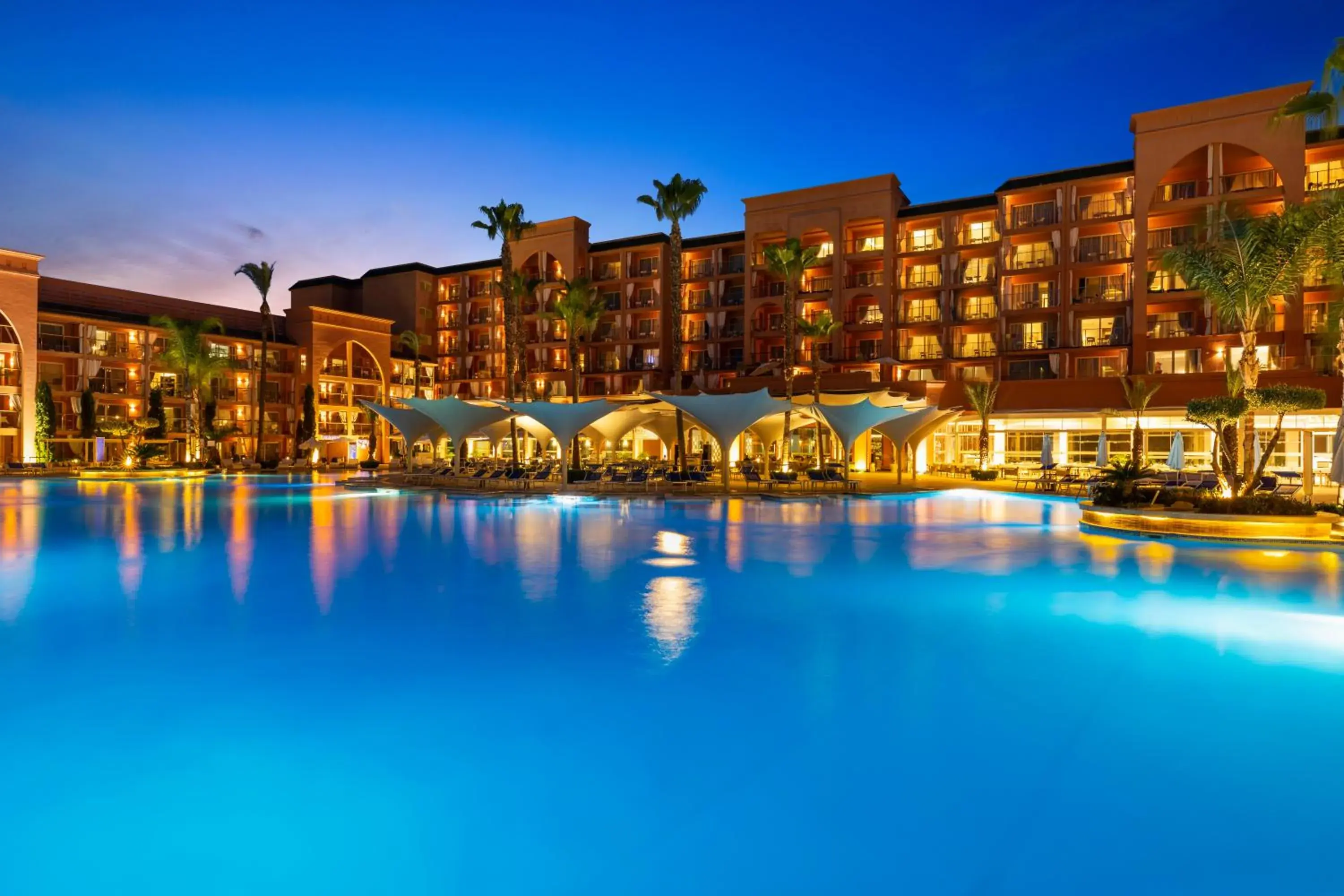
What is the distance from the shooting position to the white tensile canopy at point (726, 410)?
23391mm

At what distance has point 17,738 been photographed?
4.55m

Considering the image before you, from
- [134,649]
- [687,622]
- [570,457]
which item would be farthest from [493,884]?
[570,457]

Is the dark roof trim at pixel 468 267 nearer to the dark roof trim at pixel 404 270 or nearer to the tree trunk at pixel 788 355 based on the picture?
the dark roof trim at pixel 404 270

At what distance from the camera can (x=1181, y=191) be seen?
115 ft

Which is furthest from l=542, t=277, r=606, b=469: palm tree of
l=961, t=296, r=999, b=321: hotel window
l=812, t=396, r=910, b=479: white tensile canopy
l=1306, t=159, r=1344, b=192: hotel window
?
l=1306, t=159, r=1344, b=192: hotel window

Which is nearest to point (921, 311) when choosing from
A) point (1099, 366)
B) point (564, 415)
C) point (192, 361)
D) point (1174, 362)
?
point (1099, 366)

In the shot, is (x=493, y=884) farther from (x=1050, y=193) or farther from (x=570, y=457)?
(x=1050, y=193)

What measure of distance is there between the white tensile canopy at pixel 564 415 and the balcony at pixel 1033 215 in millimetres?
25298

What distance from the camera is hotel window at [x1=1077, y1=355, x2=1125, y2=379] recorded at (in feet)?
121

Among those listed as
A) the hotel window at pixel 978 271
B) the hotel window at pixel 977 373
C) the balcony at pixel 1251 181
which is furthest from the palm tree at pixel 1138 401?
the hotel window at pixel 978 271

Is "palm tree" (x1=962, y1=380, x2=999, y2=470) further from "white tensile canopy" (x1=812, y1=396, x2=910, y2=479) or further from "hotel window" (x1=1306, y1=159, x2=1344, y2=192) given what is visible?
"hotel window" (x1=1306, y1=159, x2=1344, y2=192)

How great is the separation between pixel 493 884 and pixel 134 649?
4917 millimetres

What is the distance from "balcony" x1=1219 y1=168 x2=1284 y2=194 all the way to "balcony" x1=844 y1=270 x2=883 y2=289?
1559cm

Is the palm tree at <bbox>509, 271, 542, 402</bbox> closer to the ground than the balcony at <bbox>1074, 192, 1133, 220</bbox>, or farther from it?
closer to the ground
